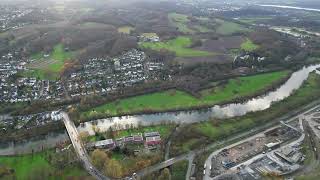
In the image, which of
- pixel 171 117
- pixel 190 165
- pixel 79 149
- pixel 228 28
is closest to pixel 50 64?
pixel 171 117

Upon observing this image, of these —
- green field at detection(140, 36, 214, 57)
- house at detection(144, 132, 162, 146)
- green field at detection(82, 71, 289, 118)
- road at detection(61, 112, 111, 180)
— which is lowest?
road at detection(61, 112, 111, 180)

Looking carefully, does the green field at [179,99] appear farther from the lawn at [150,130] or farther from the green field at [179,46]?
the green field at [179,46]

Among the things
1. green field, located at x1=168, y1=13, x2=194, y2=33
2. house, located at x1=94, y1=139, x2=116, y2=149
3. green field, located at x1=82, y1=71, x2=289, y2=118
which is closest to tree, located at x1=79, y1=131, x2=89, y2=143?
house, located at x1=94, y1=139, x2=116, y2=149

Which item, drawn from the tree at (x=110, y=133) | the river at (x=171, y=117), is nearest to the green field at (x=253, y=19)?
the river at (x=171, y=117)

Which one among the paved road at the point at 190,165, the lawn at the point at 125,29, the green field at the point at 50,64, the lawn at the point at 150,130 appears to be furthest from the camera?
the lawn at the point at 125,29

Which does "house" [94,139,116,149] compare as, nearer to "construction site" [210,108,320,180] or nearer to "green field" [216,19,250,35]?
"construction site" [210,108,320,180]

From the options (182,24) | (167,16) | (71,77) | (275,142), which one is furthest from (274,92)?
(167,16)
